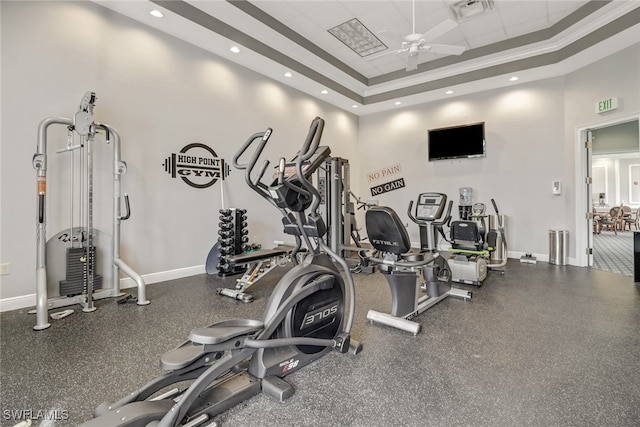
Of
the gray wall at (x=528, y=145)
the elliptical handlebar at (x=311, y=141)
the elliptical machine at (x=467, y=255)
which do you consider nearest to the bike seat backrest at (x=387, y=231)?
the elliptical handlebar at (x=311, y=141)

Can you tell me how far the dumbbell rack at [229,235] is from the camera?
Answer: 4.22 m

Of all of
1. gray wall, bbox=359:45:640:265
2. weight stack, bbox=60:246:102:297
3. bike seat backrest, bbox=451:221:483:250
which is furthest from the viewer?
gray wall, bbox=359:45:640:265

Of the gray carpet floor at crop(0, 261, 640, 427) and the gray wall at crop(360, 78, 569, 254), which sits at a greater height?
the gray wall at crop(360, 78, 569, 254)

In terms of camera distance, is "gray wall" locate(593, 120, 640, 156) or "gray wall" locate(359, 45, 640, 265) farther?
"gray wall" locate(593, 120, 640, 156)

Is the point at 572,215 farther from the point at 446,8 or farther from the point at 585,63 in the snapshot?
the point at 446,8

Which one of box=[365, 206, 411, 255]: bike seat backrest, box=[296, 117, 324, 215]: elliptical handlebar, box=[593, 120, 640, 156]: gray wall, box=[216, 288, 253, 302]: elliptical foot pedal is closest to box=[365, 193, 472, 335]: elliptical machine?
box=[365, 206, 411, 255]: bike seat backrest

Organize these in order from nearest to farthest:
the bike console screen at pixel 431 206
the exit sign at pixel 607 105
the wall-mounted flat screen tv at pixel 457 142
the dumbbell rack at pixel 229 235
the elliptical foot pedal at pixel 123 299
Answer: the elliptical foot pedal at pixel 123 299 → the bike console screen at pixel 431 206 → the dumbbell rack at pixel 229 235 → the exit sign at pixel 607 105 → the wall-mounted flat screen tv at pixel 457 142

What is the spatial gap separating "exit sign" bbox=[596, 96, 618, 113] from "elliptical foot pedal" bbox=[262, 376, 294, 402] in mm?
5930

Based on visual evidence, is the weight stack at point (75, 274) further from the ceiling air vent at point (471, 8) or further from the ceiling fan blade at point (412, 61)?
the ceiling air vent at point (471, 8)

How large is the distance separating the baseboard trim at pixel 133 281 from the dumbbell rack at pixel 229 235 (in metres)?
0.44

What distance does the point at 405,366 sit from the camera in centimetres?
202

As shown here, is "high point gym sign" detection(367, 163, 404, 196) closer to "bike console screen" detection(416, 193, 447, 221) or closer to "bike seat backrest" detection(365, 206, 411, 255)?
"bike console screen" detection(416, 193, 447, 221)

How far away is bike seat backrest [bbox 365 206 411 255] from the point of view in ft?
8.79

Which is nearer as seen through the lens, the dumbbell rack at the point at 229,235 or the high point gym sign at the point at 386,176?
the dumbbell rack at the point at 229,235
